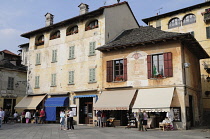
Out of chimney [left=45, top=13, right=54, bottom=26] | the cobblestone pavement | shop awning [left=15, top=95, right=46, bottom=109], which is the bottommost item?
the cobblestone pavement

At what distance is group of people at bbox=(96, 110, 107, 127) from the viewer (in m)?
19.3

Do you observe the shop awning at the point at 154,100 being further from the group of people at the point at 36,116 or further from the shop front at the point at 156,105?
the group of people at the point at 36,116

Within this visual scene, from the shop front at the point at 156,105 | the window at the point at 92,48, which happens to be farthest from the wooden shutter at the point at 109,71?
the shop front at the point at 156,105

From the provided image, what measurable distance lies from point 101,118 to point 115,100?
1.96 metres

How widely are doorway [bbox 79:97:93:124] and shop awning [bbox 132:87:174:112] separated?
→ 5773mm

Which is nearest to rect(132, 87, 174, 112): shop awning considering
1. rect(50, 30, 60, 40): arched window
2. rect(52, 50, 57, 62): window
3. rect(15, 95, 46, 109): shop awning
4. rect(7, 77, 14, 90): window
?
rect(52, 50, 57, 62): window

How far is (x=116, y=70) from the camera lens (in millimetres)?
20500

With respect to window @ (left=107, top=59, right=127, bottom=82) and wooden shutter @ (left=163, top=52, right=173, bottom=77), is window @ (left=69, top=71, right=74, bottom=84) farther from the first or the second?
wooden shutter @ (left=163, top=52, right=173, bottom=77)

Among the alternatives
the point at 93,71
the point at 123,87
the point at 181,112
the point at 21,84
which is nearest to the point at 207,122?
the point at 181,112

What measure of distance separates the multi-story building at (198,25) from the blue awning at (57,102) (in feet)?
48.3

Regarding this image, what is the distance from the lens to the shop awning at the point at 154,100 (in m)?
16.3

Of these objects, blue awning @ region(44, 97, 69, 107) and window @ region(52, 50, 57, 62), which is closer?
blue awning @ region(44, 97, 69, 107)

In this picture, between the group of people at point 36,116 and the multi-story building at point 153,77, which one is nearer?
the multi-story building at point 153,77

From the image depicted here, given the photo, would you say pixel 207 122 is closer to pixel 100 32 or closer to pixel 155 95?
pixel 155 95
